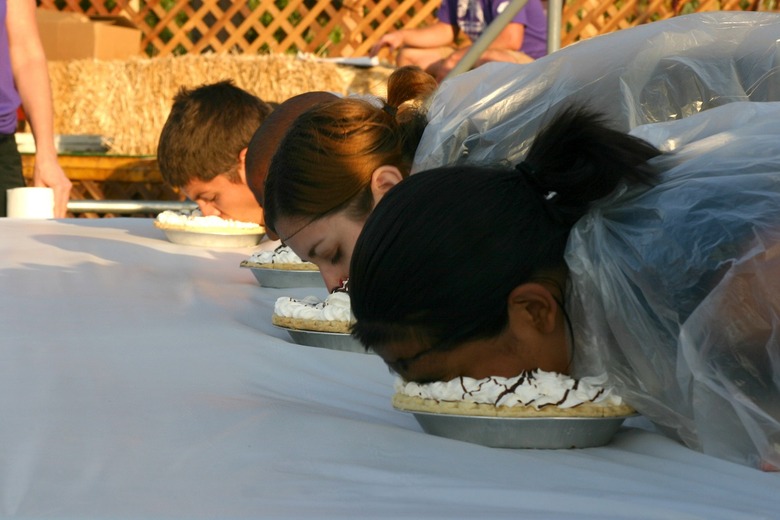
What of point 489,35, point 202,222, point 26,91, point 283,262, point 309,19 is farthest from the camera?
point 309,19

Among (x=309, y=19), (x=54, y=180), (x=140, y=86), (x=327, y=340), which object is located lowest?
(x=140, y=86)

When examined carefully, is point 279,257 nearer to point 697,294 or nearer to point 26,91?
point 697,294

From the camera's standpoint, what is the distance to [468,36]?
10.8 ft

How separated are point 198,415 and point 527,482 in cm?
23

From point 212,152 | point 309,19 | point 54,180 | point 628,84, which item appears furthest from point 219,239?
point 309,19

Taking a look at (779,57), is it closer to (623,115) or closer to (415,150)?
(623,115)

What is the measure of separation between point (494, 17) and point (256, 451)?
2.59 meters

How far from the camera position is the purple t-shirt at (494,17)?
10.0ft

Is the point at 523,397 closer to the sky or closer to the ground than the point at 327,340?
closer to the sky

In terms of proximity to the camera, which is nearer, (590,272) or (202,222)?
(590,272)

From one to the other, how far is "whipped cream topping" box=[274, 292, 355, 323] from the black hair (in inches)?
8.3

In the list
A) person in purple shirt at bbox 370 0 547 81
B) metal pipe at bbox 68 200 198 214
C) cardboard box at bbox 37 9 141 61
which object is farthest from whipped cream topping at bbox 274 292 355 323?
cardboard box at bbox 37 9 141 61

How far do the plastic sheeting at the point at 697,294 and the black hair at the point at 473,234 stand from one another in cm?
2

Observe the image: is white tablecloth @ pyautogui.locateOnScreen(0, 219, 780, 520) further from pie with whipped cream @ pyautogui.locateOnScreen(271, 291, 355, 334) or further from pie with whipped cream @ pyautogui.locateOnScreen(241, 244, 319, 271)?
pie with whipped cream @ pyautogui.locateOnScreen(241, 244, 319, 271)
